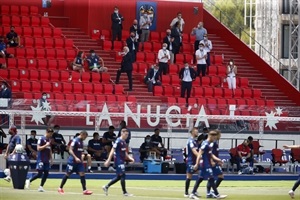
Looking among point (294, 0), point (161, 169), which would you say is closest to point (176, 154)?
point (161, 169)

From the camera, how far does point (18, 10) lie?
2196 inches

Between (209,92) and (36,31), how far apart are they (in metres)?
8.10

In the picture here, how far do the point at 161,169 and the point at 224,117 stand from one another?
11.3 feet

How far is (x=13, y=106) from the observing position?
147ft

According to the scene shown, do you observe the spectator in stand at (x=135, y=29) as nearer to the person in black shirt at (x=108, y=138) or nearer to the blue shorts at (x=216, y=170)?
the person in black shirt at (x=108, y=138)

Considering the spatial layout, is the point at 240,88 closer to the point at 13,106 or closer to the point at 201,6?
the point at 201,6

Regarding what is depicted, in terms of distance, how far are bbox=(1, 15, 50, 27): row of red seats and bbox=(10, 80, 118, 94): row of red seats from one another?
17.4 ft

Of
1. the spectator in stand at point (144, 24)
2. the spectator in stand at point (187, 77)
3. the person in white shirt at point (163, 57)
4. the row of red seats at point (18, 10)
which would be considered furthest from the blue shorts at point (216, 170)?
the row of red seats at point (18, 10)

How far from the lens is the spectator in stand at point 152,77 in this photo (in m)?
52.5

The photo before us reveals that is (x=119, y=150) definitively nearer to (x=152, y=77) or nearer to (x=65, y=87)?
(x=65, y=87)

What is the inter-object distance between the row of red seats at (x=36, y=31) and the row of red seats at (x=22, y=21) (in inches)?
27.0

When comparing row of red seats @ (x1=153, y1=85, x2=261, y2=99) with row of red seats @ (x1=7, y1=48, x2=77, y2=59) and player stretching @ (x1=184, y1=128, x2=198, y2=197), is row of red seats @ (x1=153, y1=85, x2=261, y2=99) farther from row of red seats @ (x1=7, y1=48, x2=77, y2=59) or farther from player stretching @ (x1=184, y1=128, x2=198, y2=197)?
player stretching @ (x1=184, y1=128, x2=198, y2=197)

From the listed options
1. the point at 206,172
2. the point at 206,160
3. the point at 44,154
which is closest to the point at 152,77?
the point at 44,154

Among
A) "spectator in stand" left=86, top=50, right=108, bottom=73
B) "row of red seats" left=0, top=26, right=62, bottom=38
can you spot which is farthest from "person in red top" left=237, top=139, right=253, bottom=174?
"row of red seats" left=0, top=26, right=62, bottom=38
